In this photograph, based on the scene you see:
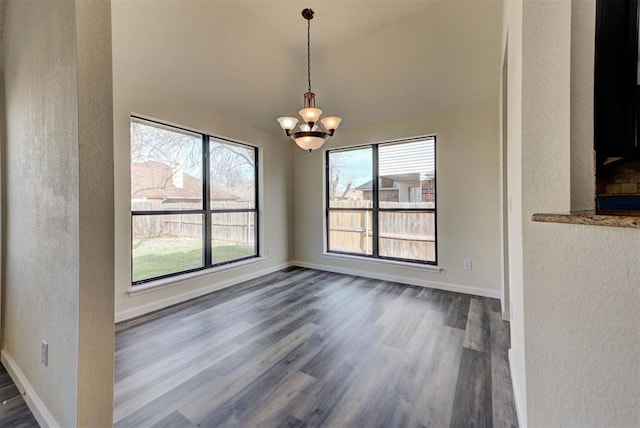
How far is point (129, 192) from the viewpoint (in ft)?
9.61

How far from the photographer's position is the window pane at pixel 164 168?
311 cm

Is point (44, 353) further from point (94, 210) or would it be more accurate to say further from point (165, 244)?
point (165, 244)

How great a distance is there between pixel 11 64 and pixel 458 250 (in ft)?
15.9

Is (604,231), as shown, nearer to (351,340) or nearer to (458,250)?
(351,340)

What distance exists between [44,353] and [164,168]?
236 centimetres

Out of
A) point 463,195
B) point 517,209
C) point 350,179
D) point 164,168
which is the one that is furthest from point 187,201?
point 463,195

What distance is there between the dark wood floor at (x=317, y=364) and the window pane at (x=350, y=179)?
1.94 metres

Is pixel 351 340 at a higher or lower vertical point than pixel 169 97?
lower

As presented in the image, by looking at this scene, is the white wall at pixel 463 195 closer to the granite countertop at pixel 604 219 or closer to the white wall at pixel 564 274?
the white wall at pixel 564 274

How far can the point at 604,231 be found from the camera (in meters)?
0.85

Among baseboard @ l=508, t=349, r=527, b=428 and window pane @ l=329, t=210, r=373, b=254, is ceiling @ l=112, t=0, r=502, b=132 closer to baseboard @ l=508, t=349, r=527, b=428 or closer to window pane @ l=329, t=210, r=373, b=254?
window pane @ l=329, t=210, r=373, b=254

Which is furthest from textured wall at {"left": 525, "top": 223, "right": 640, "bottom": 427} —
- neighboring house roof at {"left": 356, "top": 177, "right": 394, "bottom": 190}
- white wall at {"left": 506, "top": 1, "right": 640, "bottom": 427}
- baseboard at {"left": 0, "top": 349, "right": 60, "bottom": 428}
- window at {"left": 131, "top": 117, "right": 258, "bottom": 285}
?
window at {"left": 131, "top": 117, "right": 258, "bottom": 285}

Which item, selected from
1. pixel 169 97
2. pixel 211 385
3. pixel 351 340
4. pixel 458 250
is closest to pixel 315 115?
pixel 169 97

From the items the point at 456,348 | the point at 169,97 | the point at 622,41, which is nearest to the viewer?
the point at 622,41
